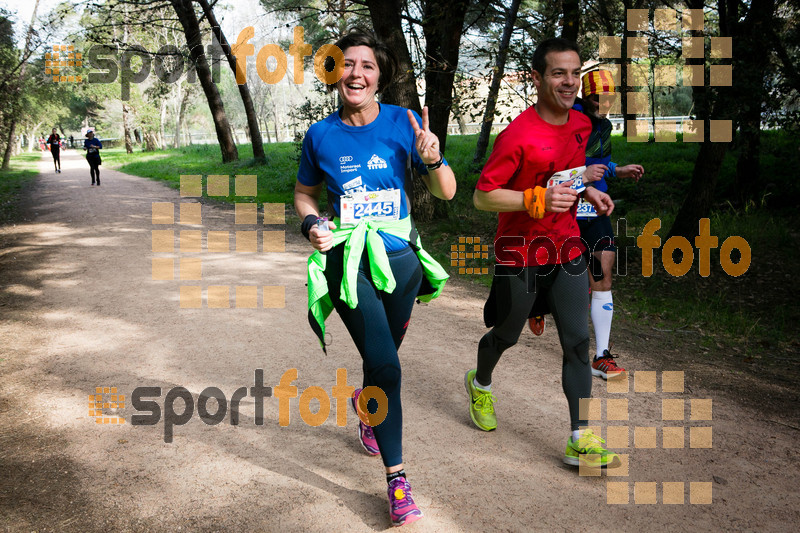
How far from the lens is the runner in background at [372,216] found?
317 centimetres

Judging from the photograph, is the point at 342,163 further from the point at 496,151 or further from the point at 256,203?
the point at 256,203

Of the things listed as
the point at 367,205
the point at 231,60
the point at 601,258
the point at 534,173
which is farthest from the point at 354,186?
the point at 231,60

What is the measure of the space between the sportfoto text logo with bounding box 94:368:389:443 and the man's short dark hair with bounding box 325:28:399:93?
7.72ft

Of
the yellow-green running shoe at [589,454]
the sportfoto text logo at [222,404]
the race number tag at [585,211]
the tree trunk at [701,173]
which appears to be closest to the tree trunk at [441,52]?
the tree trunk at [701,173]

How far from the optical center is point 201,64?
22031 millimetres

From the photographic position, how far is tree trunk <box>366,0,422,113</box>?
1072 centimetres

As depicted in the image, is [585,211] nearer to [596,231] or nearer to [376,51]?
[596,231]

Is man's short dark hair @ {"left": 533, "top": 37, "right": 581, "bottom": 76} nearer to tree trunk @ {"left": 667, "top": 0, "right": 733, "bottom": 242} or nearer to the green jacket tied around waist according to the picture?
the green jacket tied around waist

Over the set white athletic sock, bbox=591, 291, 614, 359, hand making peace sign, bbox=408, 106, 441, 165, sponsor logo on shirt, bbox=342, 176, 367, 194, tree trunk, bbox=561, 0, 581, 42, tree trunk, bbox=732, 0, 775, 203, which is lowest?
white athletic sock, bbox=591, 291, 614, 359

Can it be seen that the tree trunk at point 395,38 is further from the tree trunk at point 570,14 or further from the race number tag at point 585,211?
the race number tag at point 585,211

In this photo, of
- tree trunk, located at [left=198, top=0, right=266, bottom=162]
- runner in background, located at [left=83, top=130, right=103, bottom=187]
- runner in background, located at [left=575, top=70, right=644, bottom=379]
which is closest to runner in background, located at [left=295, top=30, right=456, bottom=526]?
runner in background, located at [left=575, top=70, right=644, bottom=379]

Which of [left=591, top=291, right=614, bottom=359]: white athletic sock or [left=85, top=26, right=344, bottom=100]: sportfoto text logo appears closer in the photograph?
[left=85, top=26, right=344, bottom=100]: sportfoto text logo

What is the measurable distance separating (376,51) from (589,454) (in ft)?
8.28

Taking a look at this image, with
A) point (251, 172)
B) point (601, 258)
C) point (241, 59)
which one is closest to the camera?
point (601, 258)
